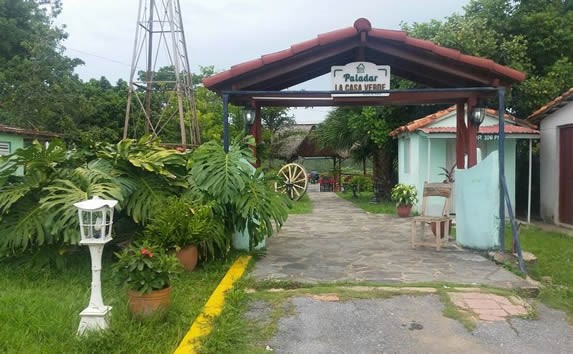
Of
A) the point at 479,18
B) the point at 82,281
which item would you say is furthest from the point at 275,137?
the point at 82,281

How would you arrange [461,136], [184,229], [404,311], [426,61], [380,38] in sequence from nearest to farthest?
[404,311]
[184,229]
[380,38]
[426,61]
[461,136]

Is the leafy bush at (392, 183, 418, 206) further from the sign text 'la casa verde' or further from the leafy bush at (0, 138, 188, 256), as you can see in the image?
the leafy bush at (0, 138, 188, 256)

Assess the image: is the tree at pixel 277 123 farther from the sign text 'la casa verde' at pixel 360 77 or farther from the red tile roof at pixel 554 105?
the sign text 'la casa verde' at pixel 360 77

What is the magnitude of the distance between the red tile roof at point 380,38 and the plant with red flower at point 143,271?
3599 mm

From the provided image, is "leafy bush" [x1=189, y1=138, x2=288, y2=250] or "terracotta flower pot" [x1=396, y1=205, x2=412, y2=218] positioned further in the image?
"terracotta flower pot" [x1=396, y1=205, x2=412, y2=218]

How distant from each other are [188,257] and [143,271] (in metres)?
1.85

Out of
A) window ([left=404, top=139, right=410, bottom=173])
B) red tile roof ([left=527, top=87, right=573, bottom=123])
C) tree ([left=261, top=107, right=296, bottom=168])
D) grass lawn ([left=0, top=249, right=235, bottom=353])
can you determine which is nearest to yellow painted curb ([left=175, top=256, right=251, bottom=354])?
grass lawn ([left=0, top=249, right=235, bottom=353])

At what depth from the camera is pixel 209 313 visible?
4.29 m

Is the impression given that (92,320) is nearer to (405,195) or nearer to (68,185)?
(68,185)

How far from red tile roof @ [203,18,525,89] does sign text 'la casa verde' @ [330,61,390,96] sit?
35cm

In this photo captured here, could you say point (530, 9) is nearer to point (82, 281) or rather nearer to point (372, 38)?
point (372, 38)

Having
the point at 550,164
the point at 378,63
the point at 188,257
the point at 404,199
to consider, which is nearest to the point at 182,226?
the point at 188,257

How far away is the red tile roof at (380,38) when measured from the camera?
684 cm

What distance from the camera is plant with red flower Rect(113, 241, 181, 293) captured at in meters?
4.01
